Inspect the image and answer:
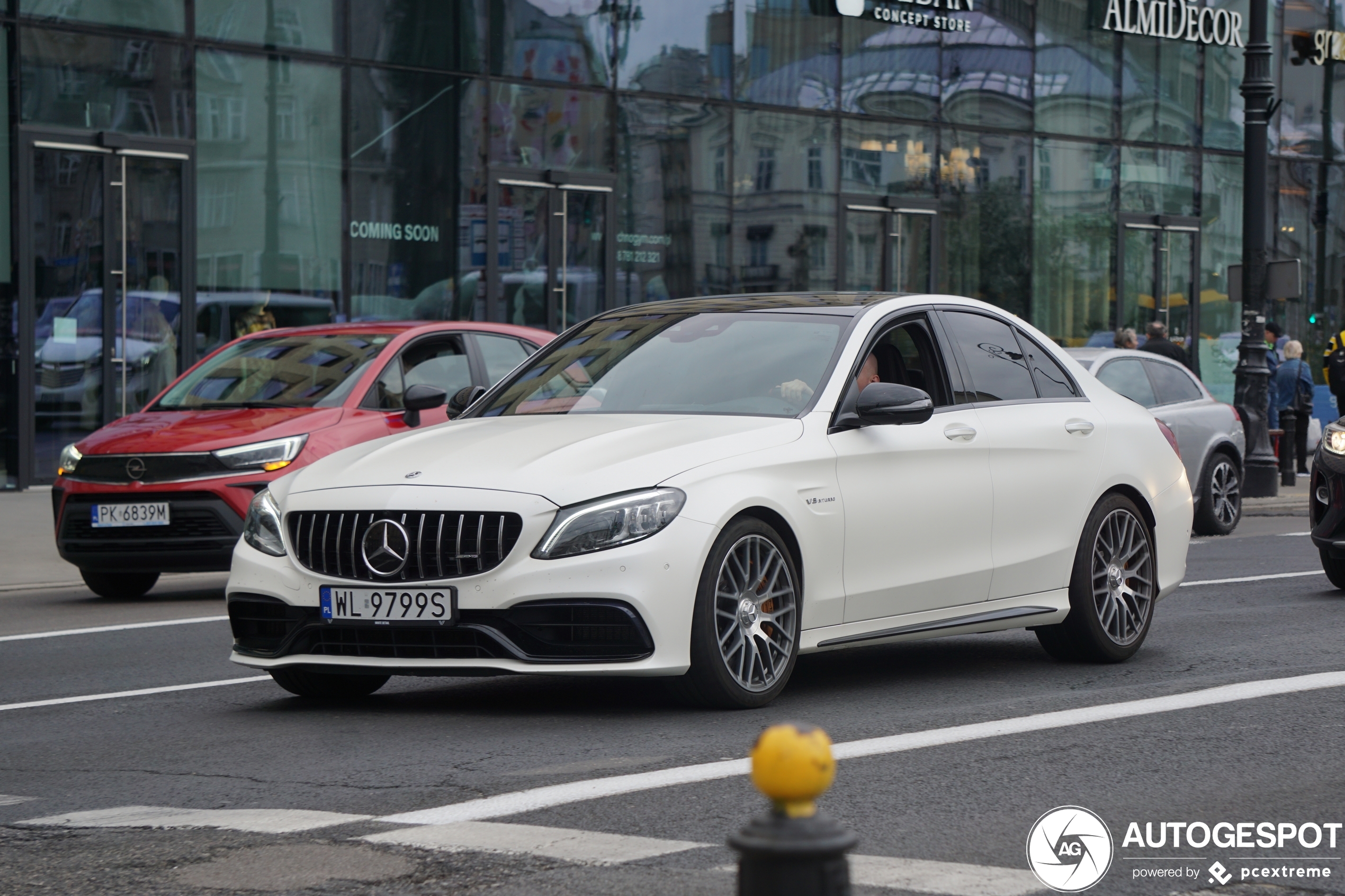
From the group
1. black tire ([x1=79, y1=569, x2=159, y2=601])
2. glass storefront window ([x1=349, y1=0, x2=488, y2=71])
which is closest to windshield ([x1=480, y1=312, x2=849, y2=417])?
black tire ([x1=79, y1=569, x2=159, y2=601])

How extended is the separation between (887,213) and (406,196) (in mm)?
8142

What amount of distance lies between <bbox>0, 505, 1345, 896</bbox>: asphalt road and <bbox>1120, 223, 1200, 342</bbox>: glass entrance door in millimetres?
22703

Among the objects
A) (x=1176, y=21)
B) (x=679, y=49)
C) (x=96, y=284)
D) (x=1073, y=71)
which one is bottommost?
(x=96, y=284)

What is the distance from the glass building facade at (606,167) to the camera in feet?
66.9

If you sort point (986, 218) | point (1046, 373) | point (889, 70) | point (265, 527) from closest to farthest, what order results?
1. point (265, 527)
2. point (1046, 373)
3. point (889, 70)
4. point (986, 218)

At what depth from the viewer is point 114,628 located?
1059 cm

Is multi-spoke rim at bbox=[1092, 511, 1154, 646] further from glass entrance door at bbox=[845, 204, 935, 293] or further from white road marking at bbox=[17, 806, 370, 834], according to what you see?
glass entrance door at bbox=[845, 204, 935, 293]

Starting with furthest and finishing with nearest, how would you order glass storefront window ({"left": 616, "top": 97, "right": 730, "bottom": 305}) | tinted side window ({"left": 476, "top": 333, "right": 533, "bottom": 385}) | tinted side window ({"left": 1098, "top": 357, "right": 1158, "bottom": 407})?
glass storefront window ({"left": 616, "top": 97, "right": 730, "bottom": 305})
tinted side window ({"left": 1098, "top": 357, "right": 1158, "bottom": 407})
tinted side window ({"left": 476, "top": 333, "right": 533, "bottom": 385})

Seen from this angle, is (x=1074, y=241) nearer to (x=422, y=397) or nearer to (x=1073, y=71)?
(x=1073, y=71)

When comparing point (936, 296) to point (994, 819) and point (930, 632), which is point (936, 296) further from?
point (994, 819)

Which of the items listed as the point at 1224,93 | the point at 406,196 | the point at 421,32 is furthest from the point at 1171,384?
the point at 1224,93

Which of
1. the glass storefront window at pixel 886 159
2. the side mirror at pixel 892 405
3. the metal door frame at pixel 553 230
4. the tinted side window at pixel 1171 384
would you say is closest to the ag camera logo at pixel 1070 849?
the side mirror at pixel 892 405

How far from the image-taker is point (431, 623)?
655cm

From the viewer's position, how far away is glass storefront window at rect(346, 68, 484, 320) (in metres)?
22.7
